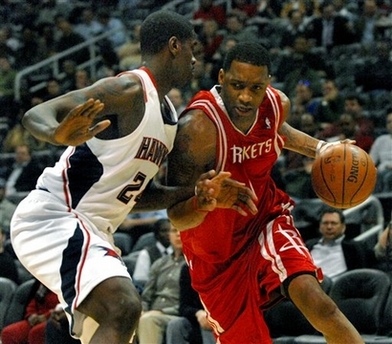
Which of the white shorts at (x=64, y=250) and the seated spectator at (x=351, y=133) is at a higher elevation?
the white shorts at (x=64, y=250)

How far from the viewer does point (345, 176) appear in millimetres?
5531

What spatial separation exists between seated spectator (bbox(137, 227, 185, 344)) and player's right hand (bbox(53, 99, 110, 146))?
4.33 meters

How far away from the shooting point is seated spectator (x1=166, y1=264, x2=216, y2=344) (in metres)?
7.89

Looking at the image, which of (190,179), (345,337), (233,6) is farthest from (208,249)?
(233,6)

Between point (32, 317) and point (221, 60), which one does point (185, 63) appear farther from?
point (221, 60)

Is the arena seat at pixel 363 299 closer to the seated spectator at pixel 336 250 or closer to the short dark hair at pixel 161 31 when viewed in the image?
the seated spectator at pixel 336 250

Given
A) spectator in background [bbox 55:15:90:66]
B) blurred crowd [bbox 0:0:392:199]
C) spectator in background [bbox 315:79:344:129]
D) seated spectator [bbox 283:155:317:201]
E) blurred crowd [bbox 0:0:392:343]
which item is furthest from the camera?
spectator in background [bbox 55:15:90:66]

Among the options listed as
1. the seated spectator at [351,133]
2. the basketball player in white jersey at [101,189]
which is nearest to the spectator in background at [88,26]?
the seated spectator at [351,133]

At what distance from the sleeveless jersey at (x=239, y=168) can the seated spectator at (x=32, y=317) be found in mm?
3008

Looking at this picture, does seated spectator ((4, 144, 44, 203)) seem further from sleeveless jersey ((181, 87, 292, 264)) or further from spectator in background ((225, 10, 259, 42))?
sleeveless jersey ((181, 87, 292, 264))

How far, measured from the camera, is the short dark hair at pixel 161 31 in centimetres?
493

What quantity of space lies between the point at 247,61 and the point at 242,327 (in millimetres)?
1617

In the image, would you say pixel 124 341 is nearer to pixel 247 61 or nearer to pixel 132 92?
pixel 132 92

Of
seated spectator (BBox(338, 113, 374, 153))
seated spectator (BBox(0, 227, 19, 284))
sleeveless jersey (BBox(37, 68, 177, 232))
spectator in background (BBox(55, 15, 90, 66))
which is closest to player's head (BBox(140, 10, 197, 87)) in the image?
sleeveless jersey (BBox(37, 68, 177, 232))
